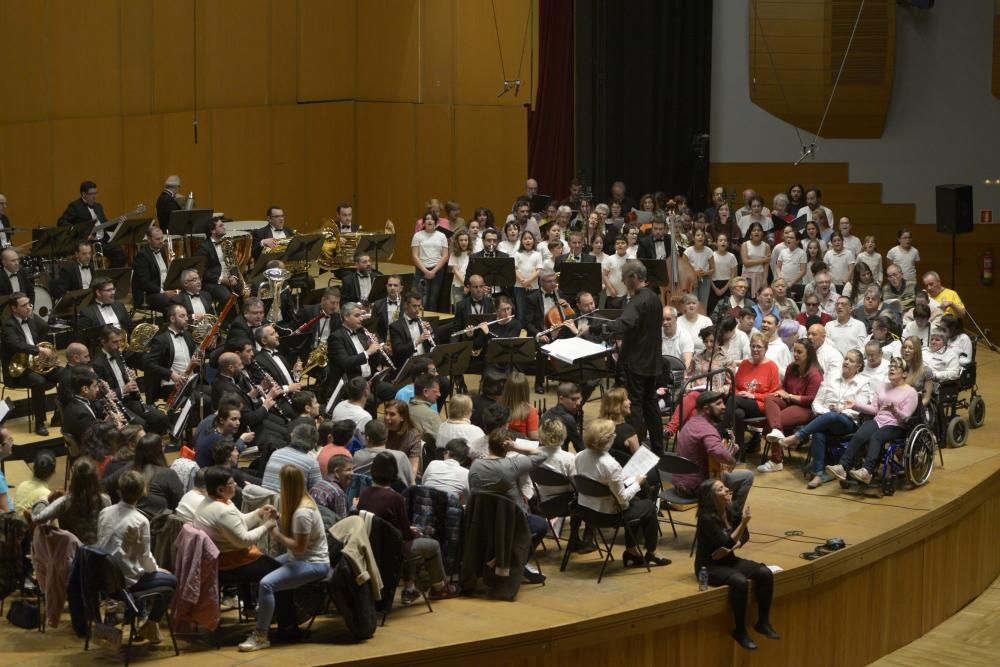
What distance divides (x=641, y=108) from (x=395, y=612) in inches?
491

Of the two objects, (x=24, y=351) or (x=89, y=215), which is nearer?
(x=24, y=351)

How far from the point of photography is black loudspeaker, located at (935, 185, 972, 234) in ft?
46.7

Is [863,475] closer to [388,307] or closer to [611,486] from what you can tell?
[611,486]

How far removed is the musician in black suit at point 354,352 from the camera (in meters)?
9.75

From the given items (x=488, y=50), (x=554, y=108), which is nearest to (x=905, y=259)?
(x=488, y=50)

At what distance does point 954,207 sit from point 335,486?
9486mm

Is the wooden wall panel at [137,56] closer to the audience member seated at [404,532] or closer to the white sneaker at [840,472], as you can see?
the white sneaker at [840,472]

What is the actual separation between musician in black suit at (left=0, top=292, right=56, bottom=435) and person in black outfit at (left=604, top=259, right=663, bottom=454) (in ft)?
12.9

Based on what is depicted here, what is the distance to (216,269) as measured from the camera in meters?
11.8

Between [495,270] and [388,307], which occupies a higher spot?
[495,270]

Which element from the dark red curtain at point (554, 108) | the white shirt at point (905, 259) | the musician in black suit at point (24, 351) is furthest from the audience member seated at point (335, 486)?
the dark red curtain at point (554, 108)

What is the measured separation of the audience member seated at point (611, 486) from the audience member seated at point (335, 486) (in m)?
1.30

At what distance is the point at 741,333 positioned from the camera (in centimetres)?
1016

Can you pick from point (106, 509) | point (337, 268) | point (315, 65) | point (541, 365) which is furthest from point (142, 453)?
point (315, 65)
